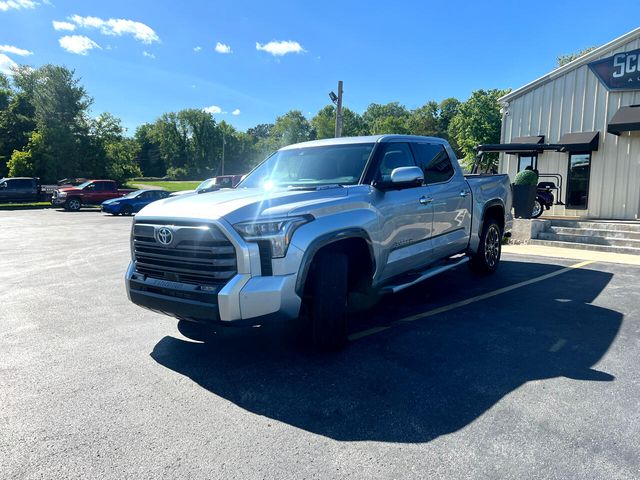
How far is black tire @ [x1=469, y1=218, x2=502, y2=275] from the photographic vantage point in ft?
23.1

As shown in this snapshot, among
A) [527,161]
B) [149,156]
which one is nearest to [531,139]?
[527,161]

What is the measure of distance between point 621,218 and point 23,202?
3230cm

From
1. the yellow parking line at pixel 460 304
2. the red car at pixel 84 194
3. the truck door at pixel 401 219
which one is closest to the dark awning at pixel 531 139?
the yellow parking line at pixel 460 304

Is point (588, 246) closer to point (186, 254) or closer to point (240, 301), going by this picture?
point (240, 301)

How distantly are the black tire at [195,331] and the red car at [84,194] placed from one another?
2508 centimetres

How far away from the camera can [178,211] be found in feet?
12.3

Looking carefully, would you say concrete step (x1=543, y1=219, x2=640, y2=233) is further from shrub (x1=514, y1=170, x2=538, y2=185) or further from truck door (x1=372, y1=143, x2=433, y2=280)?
truck door (x1=372, y1=143, x2=433, y2=280)

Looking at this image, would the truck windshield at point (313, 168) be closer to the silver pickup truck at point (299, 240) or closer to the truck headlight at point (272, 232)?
the silver pickup truck at point (299, 240)

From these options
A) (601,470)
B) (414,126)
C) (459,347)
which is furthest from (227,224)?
(414,126)

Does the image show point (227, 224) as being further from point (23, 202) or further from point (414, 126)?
point (414, 126)

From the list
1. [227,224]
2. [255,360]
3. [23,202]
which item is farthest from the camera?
[23,202]

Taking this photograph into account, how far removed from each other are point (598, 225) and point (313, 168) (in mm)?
9677

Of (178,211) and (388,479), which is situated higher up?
(178,211)

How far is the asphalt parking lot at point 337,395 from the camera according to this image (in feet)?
8.27
